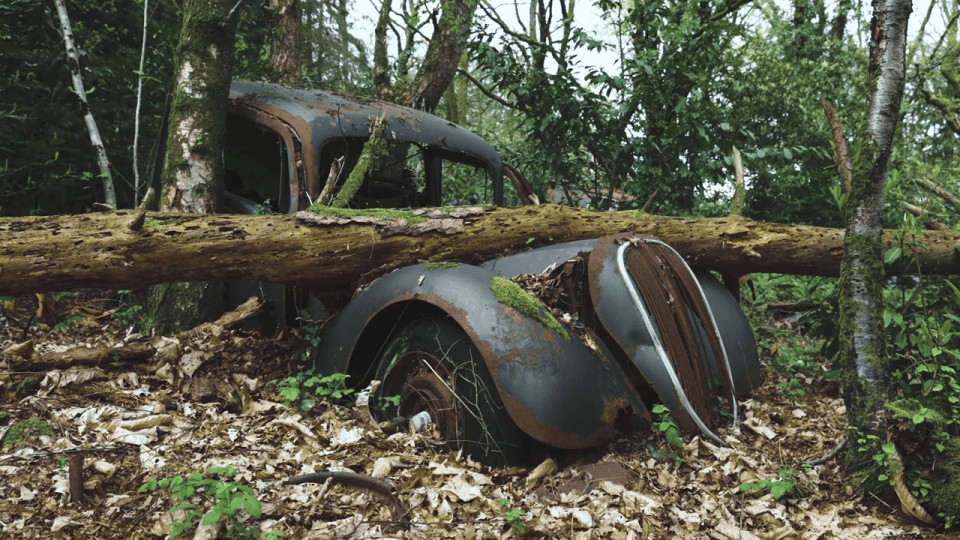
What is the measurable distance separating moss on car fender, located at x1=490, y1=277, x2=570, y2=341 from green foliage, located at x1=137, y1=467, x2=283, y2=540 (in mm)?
1254

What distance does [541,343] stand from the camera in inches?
104

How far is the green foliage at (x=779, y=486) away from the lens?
253cm

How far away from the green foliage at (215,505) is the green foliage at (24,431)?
0.84 m

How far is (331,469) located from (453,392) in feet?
1.95

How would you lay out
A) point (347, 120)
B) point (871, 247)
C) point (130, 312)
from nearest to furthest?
point (871, 247)
point (347, 120)
point (130, 312)

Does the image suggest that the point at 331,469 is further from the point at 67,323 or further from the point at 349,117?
the point at 67,323

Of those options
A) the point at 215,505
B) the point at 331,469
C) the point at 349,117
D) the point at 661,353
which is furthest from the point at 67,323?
the point at 661,353

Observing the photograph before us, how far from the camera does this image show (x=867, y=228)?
2758 mm

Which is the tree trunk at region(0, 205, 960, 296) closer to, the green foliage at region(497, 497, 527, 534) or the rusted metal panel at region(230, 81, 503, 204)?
the rusted metal panel at region(230, 81, 503, 204)

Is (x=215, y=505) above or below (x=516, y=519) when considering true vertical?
above

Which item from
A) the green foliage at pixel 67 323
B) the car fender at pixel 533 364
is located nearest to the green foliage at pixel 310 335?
the car fender at pixel 533 364

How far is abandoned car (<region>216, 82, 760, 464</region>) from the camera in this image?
2605mm

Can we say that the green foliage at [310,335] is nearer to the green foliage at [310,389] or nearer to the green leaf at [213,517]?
the green foliage at [310,389]

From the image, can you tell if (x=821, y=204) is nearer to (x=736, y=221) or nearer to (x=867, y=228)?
(x=736, y=221)
